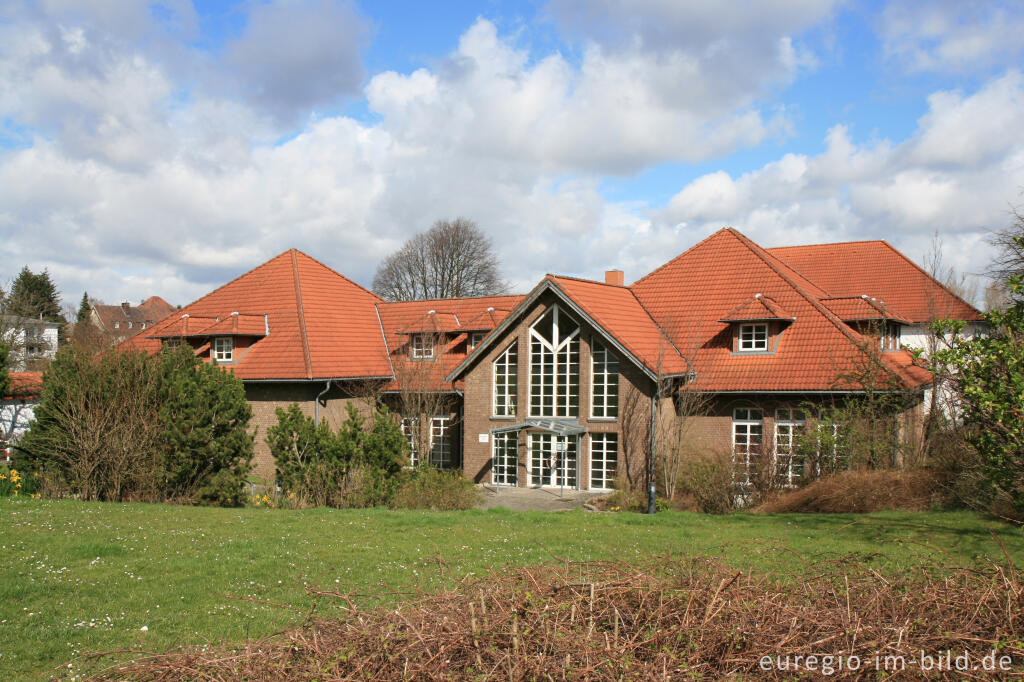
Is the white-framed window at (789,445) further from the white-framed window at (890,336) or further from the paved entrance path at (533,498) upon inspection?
the paved entrance path at (533,498)

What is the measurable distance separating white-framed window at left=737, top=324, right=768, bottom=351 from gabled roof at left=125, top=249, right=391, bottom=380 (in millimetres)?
12784

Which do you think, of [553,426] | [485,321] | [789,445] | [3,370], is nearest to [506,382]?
[553,426]

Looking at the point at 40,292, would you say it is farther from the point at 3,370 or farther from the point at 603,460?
the point at 603,460

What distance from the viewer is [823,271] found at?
39.6 metres

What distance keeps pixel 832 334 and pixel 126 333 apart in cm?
8497

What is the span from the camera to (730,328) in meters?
26.0

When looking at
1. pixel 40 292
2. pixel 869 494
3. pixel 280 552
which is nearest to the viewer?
pixel 280 552

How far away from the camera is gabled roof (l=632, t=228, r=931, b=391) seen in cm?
2297

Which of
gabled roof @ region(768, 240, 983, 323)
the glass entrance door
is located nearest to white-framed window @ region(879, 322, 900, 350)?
gabled roof @ region(768, 240, 983, 323)

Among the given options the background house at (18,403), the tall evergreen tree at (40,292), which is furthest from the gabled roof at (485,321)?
the tall evergreen tree at (40,292)

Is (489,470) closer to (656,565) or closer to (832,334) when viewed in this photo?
(832,334)

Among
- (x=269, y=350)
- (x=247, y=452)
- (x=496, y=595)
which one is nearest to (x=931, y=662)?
(x=496, y=595)

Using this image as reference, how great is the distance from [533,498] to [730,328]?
Answer: 8587 millimetres

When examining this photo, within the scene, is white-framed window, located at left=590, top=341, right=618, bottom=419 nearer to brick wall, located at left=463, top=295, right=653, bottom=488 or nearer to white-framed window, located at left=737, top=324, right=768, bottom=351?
brick wall, located at left=463, top=295, right=653, bottom=488
